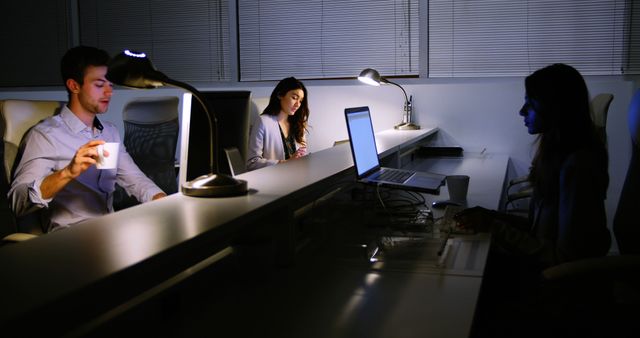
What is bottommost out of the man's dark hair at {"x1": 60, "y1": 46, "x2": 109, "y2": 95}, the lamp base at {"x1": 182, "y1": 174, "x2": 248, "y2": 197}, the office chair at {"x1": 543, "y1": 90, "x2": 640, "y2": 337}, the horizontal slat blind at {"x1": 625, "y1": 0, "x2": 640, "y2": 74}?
the office chair at {"x1": 543, "y1": 90, "x2": 640, "y2": 337}

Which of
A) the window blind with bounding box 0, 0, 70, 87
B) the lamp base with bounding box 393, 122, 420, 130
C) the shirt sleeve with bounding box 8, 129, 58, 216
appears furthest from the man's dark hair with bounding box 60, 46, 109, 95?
the window blind with bounding box 0, 0, 70, 87

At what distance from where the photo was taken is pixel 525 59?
162 inches

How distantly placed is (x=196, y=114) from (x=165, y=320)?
0.88 m

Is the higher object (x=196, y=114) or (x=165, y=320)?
(x=196, y=114)

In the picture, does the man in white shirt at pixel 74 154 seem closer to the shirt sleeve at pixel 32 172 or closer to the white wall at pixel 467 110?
the shirt sleeve at pixel 32 172

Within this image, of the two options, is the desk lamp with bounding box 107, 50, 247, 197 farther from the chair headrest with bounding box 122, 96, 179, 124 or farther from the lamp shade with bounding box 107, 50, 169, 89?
the chair headrest with bounding box 122, 96, 179, 124

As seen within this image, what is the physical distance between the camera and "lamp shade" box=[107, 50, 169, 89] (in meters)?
1.39

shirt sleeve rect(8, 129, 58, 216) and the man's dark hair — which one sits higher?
the man's dark hair

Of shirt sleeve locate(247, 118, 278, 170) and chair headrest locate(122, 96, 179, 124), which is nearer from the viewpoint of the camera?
shirt sleeve locate(247, 118, 278, 170)

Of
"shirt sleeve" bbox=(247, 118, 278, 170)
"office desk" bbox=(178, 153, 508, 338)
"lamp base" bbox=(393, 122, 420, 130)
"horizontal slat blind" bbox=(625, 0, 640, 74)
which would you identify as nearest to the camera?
"office desk" bbox=(178, 153, 508, 338)

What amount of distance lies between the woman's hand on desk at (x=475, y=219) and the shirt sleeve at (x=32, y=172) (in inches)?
56.7

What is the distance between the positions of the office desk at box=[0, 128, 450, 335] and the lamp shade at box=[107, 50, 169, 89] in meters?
0.28

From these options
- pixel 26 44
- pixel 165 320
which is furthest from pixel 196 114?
pixel 26 44

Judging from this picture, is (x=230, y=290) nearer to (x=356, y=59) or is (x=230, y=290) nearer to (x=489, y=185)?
(x=489, y=185)
